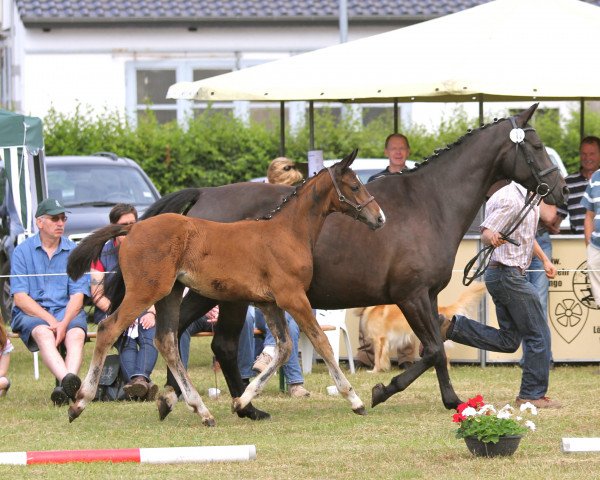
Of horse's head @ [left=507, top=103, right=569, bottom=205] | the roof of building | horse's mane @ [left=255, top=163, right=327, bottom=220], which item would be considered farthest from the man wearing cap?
A: the roof of building

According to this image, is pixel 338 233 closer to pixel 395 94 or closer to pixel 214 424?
pixel 214 424

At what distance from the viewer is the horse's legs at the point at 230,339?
9703 mm

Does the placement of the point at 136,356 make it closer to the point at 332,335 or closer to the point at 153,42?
the point at 332,335

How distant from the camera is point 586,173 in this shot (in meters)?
13.2

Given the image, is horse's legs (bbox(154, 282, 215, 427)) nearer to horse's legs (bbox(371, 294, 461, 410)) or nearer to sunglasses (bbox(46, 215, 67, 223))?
horse's legs (bbox(371, 294, 461, 410))

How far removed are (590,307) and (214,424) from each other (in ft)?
15.4

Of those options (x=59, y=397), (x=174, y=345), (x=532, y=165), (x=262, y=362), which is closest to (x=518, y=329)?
(x=532, y=165)

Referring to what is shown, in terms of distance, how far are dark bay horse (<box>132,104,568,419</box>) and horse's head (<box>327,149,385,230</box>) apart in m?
0.57

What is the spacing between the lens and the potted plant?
294 inches

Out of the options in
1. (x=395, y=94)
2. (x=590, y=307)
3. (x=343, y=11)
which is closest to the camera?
(x=395, y=94)

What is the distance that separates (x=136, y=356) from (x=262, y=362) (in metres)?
1.04

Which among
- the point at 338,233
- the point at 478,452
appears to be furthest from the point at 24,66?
the point at 478,452

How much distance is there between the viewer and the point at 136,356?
35.0 feet

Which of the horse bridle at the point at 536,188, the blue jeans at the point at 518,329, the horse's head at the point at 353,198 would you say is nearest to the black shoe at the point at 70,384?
the horse's head at the point at 353,198
